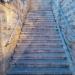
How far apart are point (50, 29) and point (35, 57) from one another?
2.46 metres

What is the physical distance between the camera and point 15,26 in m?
9.25

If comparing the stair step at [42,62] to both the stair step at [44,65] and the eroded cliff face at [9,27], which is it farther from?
the eroded cliff face at [9,27]

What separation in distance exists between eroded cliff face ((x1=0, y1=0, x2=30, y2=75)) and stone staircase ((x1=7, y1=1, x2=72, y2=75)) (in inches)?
12.0

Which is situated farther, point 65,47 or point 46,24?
point 46,24

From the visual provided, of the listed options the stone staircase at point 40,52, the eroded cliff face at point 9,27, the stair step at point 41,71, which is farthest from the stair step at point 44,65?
the eroded cliff face at point 9,27

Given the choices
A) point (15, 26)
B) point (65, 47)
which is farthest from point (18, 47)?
point (65, 47)

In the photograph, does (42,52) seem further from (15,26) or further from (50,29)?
(50,29)

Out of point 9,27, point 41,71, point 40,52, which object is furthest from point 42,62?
point 9,27

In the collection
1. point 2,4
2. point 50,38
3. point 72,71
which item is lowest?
Answer: point 72,71

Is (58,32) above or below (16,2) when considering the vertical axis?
below

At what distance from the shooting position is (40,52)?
8688 mm

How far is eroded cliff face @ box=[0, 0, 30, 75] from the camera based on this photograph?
25.0 feet

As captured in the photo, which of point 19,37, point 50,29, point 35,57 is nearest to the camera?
point 35,57

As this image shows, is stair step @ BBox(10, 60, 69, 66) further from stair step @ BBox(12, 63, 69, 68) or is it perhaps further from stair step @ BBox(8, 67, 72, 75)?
stair step @ BBox(8, 67, 72, 75)
